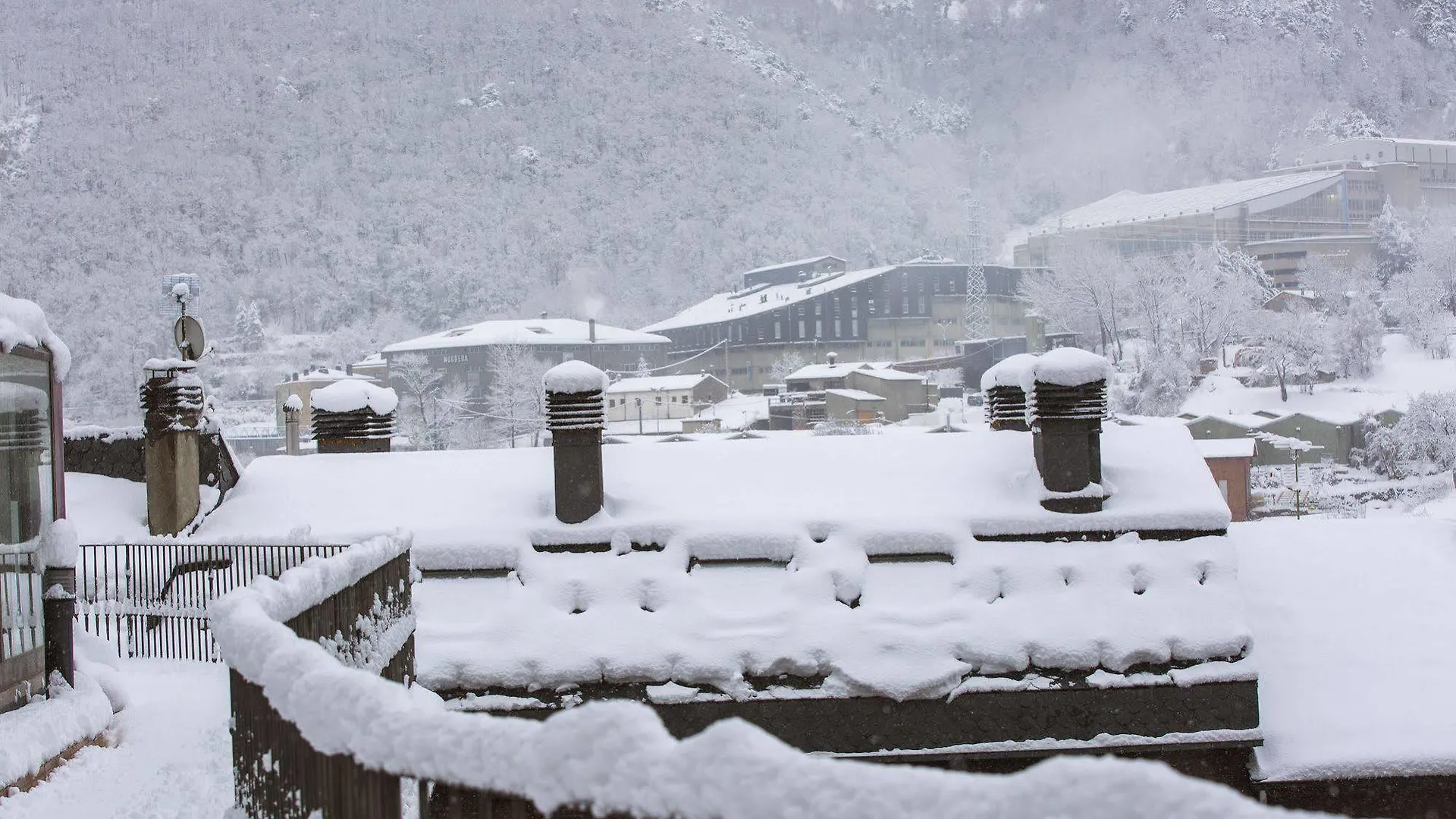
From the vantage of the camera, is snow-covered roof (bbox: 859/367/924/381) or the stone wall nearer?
the stone wall

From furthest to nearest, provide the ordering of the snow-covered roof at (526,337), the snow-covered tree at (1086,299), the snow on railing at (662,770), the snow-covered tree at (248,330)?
1. the snow-covered tree at (248,330)
2. the snow-covered tree at (1086,299)
3. the snow-covered roof at (526,337)
4. the snow on railing at (662,770)

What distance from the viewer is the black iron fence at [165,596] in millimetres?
10914

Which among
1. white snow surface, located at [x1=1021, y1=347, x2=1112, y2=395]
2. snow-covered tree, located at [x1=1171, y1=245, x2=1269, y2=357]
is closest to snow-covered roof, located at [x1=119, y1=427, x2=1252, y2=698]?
white snow surface, located at [x1=1021, y1=347, x2=1112, y2=395]

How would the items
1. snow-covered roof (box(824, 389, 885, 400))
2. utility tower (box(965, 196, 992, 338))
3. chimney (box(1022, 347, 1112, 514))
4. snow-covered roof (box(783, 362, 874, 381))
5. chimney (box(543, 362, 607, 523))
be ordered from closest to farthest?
chimney (box(1022, 347, 1112, 514)) < chimney (box(543, 362, 607, 523)) < snow-covered roof (box(824, 389, 885, 400)) < snow-covered roof (box(783, 362, 874, 381)) < utility tower (box(965, 196, 992, 338))

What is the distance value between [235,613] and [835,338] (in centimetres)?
8876

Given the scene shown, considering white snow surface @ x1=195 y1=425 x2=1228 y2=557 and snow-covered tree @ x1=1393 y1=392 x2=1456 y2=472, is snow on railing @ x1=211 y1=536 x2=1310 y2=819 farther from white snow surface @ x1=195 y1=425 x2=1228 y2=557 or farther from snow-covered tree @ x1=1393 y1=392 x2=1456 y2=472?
snow-covered tree @ x1=1393 y1=392 x2=1456 y2=472

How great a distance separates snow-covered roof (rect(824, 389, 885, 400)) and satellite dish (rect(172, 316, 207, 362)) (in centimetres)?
4996

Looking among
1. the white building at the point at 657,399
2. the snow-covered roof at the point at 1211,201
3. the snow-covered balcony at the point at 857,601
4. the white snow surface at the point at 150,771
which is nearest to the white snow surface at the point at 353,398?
the snow-covered balcony at the point at 857,601

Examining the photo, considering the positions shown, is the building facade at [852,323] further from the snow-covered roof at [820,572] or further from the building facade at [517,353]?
the snow-covered roof at [820,572]

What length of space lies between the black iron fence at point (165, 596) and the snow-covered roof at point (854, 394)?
53449 millimetres

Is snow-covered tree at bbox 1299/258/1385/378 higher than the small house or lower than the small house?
higher

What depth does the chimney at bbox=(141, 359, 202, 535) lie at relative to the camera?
12367 mm

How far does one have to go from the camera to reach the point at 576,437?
1023cm

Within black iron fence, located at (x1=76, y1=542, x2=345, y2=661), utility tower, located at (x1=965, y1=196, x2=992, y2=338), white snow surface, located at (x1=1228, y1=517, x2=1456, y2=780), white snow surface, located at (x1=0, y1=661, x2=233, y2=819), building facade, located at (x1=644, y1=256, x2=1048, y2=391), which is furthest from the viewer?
utility tower, located at (x1=965, y1=196, x2=992, y2=338)
